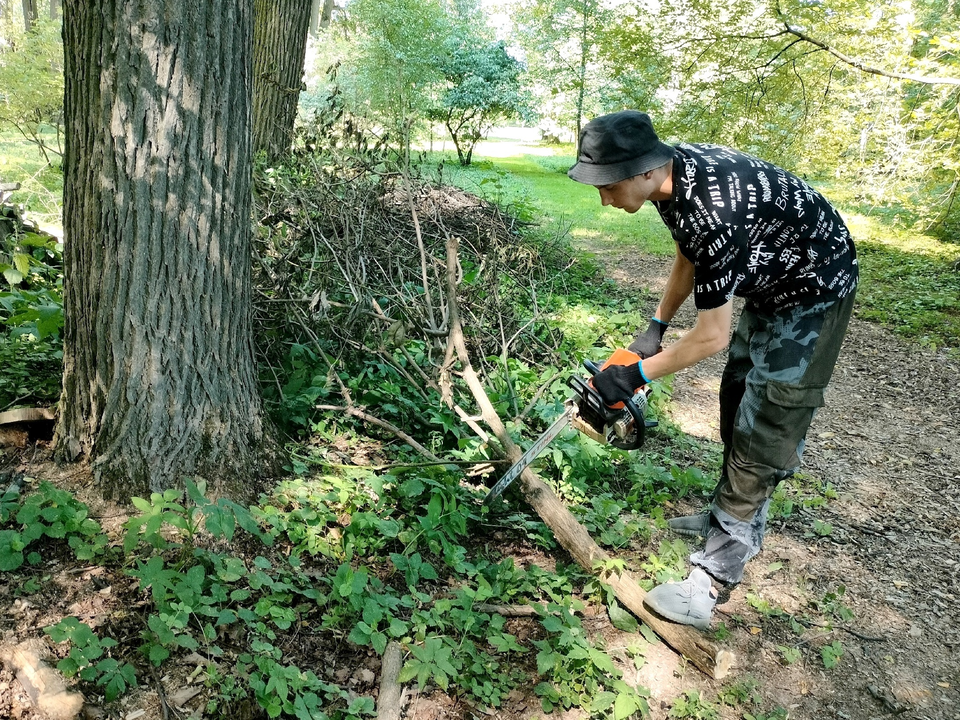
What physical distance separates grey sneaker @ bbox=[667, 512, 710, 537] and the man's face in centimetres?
171

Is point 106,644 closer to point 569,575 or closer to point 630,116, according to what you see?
point 569,575

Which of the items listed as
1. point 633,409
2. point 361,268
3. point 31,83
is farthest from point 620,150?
point 31,83

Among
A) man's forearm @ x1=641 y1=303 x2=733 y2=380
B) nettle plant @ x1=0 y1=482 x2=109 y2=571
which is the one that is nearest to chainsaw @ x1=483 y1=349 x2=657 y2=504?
man's forearm @ x1=641 y1=303 x2=733 y2=380

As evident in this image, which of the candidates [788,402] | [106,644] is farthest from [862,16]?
[106,644]

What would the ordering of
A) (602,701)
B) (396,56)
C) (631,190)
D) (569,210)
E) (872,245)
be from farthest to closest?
(396,56), (569,210), (872,245), (631,190), (602,701)

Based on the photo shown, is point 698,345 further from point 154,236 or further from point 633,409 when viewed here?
point 154,236

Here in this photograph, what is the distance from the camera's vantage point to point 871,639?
2771 millimetres

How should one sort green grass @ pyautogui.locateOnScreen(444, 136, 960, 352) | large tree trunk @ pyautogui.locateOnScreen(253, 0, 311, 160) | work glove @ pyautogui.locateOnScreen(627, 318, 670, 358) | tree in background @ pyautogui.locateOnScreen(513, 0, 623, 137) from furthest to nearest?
tree in background @ pyautogui.locateOnScreen(513, 0, 623, 137), green grass @ pyautogui.locateOnScreen(444, 136, 960, 352), large tree trunk @ pyautogui.locateOnScreen(253, 0, 311, 160), work glove @ pyautogui.locateOnScreen(627, 318, 670, 358)

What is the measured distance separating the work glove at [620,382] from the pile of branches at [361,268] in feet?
4.43

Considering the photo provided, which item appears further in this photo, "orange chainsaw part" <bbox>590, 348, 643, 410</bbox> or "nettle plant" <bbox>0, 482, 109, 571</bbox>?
"orange chainsaw part" <bbox>590, 348, 643, 410</bbox>

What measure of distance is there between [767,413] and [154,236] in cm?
254

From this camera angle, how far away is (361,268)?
4043mm

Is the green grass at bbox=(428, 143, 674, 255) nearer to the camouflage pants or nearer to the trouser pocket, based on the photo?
the camouflage pants

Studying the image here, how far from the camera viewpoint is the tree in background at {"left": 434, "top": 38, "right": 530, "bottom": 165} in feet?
70.8
